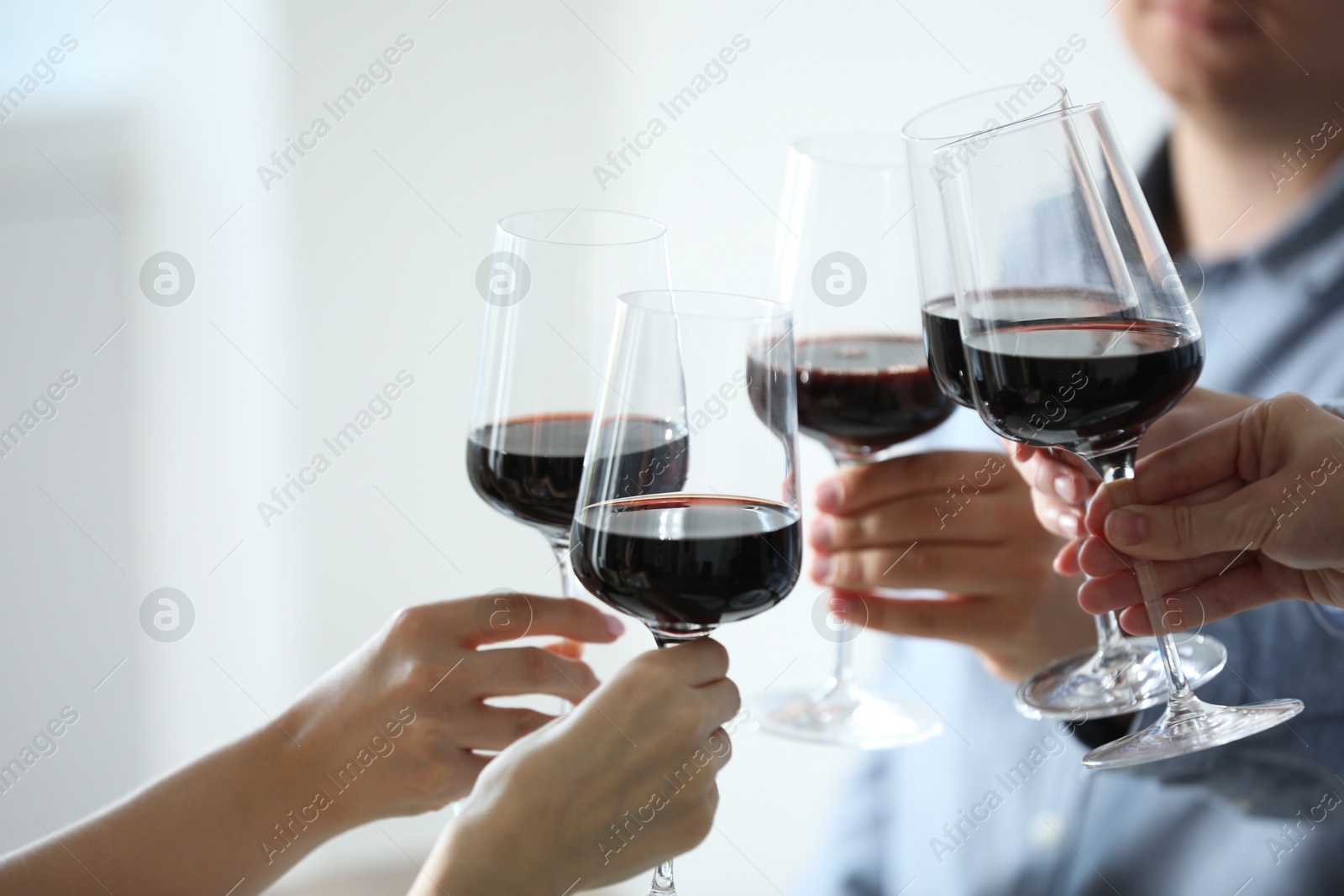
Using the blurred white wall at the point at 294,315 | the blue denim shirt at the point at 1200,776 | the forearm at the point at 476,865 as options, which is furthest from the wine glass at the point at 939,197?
the blurred white wall at the point at 294,315

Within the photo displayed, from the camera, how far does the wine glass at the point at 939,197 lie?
0.84 meters

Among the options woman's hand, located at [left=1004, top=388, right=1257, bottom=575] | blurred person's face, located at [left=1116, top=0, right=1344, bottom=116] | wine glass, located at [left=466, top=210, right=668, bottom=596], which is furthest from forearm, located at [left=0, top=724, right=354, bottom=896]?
blurred person's face, located at [left=1116, top=0, right=1344, bottom=116]

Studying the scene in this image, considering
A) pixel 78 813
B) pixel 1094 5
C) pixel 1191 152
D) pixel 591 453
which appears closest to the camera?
pixel 591 453

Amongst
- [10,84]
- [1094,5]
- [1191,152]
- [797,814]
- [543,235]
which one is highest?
[10,84]

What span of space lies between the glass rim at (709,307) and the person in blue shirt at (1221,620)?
43 cm

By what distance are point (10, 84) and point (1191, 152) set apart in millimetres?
2335

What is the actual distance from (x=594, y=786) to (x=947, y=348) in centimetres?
42

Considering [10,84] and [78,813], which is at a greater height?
[10,84]

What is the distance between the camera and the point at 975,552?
50.1 inches

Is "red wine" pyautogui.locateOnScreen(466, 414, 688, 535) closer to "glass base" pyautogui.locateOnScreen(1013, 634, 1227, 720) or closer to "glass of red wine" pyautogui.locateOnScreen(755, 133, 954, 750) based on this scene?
"glass of red wine" pyautogui.locateOnScreen(755, 133, 954, 750)

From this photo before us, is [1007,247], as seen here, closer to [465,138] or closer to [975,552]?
[975,552]

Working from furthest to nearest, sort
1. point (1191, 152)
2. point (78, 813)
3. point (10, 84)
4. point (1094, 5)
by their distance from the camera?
point (78, 813) → point (10, 84) → point (1094, 5) → point (1191, 152)

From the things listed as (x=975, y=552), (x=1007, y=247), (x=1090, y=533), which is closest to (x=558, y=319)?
(x=1007, y=247)

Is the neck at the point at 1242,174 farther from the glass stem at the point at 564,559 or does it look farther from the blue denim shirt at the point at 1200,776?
the glass stem at the point at 564,559
